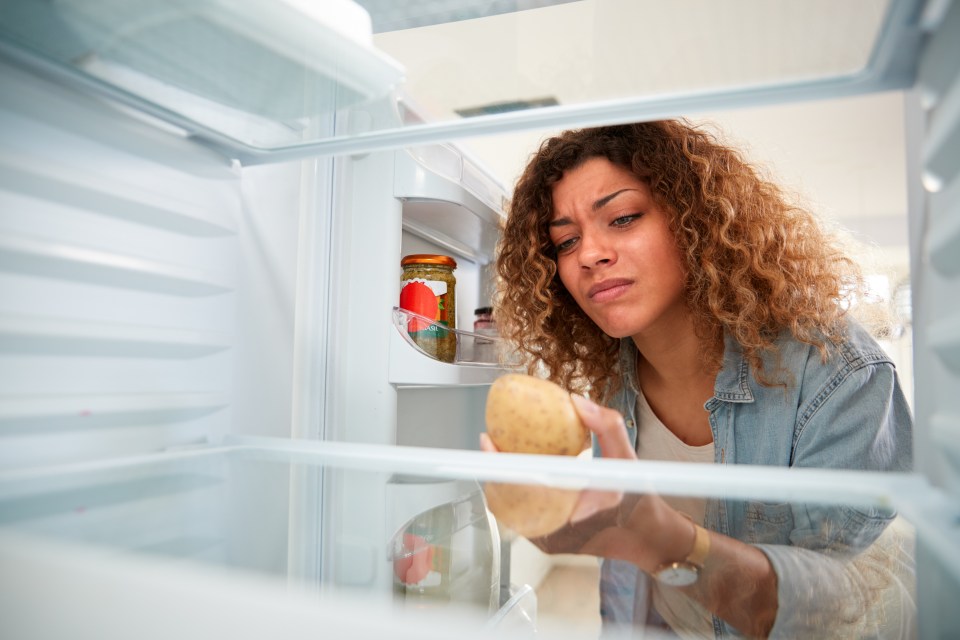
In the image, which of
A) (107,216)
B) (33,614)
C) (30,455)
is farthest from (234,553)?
(107,216)

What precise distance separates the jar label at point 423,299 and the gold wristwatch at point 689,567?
0.79 meters

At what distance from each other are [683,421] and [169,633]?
1.21 meters

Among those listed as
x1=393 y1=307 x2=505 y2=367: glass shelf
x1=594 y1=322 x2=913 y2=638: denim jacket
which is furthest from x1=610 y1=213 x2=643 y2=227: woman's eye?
x1=393 y1=307 x2=505 y2=367: glass shelf

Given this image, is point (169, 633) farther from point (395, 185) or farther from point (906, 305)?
point (906, 305)

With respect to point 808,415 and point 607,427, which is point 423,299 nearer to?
point 607,427

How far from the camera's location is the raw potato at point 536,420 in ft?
2.48

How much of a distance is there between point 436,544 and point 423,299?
69 centimetres

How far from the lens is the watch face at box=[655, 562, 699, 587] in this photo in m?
0.49

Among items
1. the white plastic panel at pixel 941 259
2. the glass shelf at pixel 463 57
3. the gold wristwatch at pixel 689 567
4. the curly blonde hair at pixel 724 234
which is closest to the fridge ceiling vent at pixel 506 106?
the glass shelf at pixel 463 57

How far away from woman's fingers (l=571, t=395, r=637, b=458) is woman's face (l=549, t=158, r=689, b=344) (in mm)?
535

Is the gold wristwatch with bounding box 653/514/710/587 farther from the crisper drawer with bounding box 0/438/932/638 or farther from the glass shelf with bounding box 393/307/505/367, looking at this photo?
the glass shelf with bounding box 393/307/505/367

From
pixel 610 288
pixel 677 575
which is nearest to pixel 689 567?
pixel 677 575

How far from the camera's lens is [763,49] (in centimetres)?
51

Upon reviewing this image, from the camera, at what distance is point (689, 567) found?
51 cm
